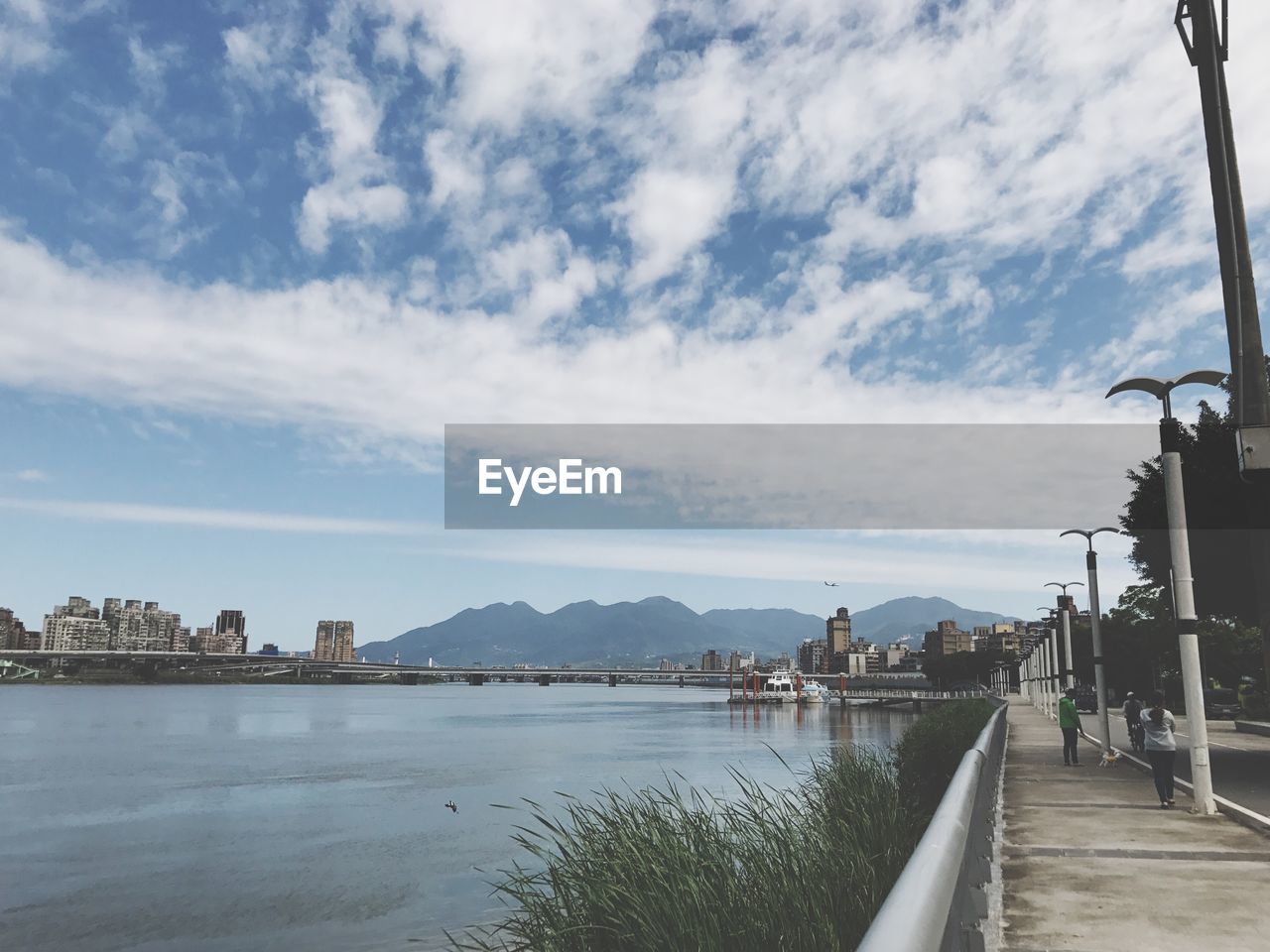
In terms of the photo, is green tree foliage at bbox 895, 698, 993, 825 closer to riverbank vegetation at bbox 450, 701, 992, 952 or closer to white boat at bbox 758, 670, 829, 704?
riverbank vegetation at bbox 450, 701, 992, 952

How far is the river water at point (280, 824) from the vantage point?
20.7m

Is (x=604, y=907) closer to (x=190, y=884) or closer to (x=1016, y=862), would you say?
(x=1016, y=862)

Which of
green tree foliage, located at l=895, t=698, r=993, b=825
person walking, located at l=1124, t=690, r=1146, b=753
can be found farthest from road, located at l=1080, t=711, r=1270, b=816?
green tree foliage, located at l=895, t=698, r=993, b=825

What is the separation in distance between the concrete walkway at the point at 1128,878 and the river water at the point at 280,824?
1068 centimetres

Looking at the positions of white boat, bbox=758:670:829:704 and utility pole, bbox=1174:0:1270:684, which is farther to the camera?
white boat, bbox=758:670:829:704

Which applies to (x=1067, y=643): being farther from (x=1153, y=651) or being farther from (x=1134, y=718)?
(x=1153, y=651)

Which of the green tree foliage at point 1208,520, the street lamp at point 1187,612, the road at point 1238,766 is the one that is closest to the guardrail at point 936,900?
the street lamp at point 1187,612

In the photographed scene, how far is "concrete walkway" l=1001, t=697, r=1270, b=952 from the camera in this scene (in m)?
7.06

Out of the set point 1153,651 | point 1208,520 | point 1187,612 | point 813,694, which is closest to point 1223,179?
point 1187,612

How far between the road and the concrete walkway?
190 cm

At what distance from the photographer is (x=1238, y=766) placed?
2272 cm

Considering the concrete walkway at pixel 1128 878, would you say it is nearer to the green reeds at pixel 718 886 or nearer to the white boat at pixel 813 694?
the green reeds at pixel 718 886

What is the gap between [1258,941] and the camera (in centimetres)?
687

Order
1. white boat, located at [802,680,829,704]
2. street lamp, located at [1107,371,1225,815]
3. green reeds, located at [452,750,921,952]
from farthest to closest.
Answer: white boat, located at [802,680,829,704] → street lamp, located at [1107,371,1225,815] → green reeds, located at [452,750,921,952]
